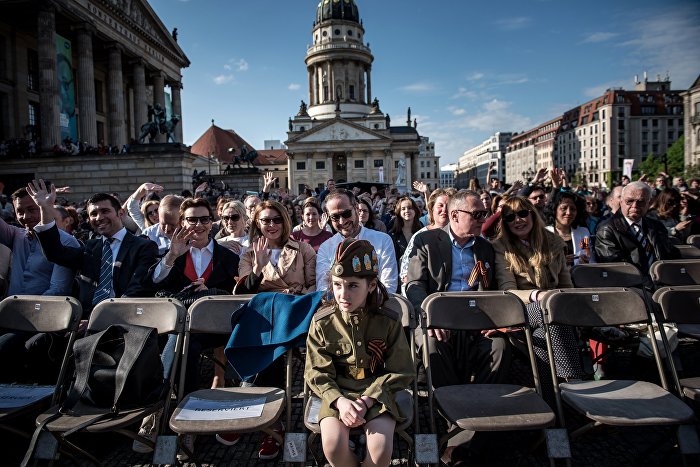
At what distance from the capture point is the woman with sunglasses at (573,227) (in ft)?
19.6

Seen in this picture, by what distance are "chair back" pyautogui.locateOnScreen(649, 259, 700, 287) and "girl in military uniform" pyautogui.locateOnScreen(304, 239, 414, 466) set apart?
356cm

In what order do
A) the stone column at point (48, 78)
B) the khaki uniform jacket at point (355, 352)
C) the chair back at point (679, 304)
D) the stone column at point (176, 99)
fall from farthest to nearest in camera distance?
the stone column at point (176, 99) → the stone column at point (48, 78) → the chair back at point (679, 304) → the khaki uniform jacket at point (355, 352)

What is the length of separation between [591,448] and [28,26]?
37707mm

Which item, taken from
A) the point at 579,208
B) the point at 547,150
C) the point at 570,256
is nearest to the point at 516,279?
the point at 570,256

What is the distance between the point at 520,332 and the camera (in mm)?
3934

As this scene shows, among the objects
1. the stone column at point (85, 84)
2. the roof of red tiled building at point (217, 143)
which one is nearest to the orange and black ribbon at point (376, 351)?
the stone column at point (85, 84)

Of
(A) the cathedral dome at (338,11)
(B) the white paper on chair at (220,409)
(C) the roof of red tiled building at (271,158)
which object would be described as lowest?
(B) the white paper on chair at (220,409)

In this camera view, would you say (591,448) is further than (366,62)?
No

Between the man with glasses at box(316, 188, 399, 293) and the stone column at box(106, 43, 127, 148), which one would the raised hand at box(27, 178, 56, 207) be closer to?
the man with glasses at box(316, 188, 399, 293)

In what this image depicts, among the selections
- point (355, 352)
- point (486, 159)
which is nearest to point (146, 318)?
point (355, 352)

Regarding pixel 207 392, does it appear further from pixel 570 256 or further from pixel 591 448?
pixel 570 256

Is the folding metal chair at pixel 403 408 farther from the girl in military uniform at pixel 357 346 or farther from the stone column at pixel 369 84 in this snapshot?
the stone column at pixel 369 84

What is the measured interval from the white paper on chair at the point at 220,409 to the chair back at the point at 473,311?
4.68ft

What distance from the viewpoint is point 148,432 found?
363cm
